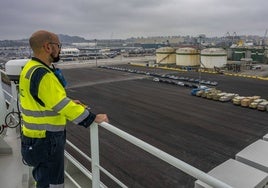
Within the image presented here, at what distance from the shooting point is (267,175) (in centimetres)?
473

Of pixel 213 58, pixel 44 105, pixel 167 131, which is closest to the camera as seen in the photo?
pixel 44 105

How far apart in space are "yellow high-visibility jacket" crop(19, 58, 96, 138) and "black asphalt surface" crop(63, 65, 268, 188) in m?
3.59

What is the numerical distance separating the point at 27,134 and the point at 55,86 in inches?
30.4

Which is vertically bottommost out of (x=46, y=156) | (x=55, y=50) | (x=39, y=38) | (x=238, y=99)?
(x=238, y=99)

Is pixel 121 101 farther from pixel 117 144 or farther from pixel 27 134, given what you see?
pixel 27 134

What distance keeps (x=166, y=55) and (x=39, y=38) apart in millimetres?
45711

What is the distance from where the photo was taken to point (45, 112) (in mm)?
3002

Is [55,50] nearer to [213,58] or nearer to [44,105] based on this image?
[44,105]

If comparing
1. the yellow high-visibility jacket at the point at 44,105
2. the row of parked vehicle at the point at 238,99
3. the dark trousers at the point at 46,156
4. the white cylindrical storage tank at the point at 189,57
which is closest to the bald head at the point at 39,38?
the yellow high-visibility jacket at the point at 44,105

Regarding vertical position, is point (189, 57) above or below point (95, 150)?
above

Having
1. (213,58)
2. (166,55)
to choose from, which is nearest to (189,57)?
(213,58)

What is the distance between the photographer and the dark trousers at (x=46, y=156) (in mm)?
3088

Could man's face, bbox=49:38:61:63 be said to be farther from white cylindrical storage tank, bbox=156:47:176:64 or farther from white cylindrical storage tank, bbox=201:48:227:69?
white cylindrical storage tank, bbox=156:47:176:64

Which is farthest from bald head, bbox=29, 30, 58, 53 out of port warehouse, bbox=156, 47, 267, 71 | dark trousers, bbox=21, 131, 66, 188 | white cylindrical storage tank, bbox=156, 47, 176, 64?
white cylindrical storage tank, bbox=156, 47, 176, 64
